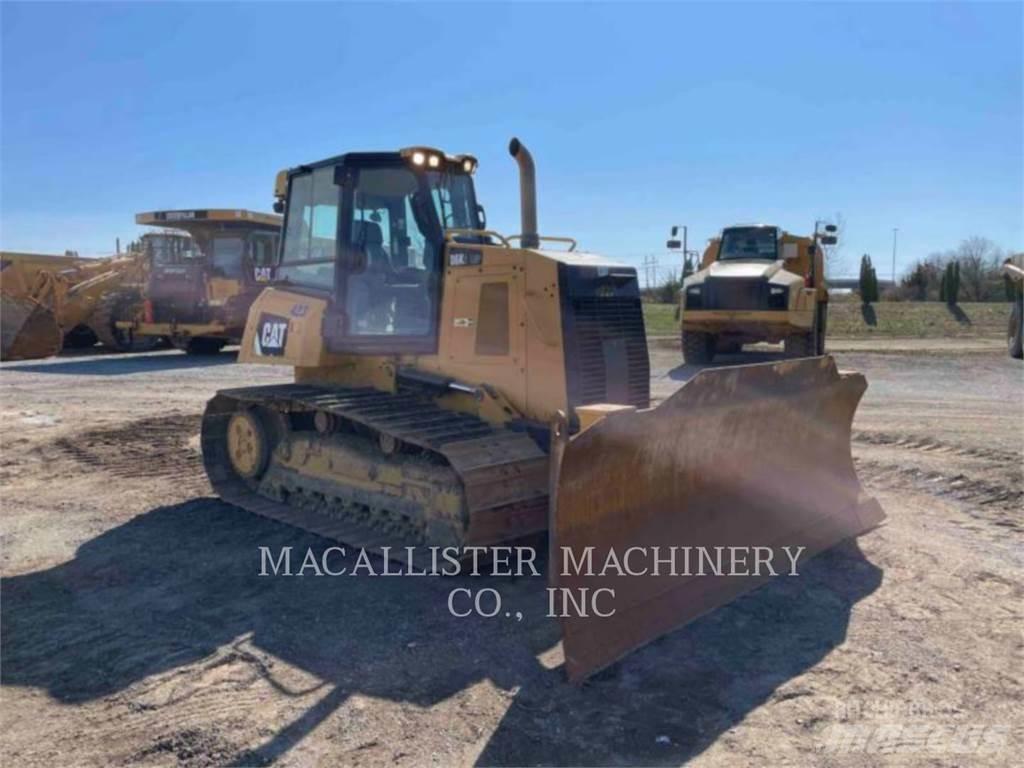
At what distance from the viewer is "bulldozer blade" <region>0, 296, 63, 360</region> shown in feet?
54.2

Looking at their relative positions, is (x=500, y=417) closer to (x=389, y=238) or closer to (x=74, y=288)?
(x=389, y=238)

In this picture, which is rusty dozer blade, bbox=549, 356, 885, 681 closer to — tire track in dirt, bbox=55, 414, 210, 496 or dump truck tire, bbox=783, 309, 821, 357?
tire track in dirt, bbox=55, 414, 210, 496

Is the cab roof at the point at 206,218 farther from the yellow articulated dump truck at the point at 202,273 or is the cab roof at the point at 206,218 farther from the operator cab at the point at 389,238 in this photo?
the operator cab at the point at 389,238

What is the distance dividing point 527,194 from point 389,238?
1.07 m

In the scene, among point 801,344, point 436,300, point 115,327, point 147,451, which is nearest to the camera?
point 436,300

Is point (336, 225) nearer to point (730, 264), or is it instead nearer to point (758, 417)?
point (758, 417)

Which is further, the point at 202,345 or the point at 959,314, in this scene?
the point at 959,314

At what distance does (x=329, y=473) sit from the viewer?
6.04 m

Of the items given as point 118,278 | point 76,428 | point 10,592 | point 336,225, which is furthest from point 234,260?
point 10,592

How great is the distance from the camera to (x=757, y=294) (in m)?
15.0

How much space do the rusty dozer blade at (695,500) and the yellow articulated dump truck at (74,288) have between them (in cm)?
1699

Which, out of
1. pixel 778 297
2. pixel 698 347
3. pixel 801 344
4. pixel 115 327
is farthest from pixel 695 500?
pixel 115 327

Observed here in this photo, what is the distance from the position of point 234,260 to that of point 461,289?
44.4 feet

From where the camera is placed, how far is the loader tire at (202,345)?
63.1ft
